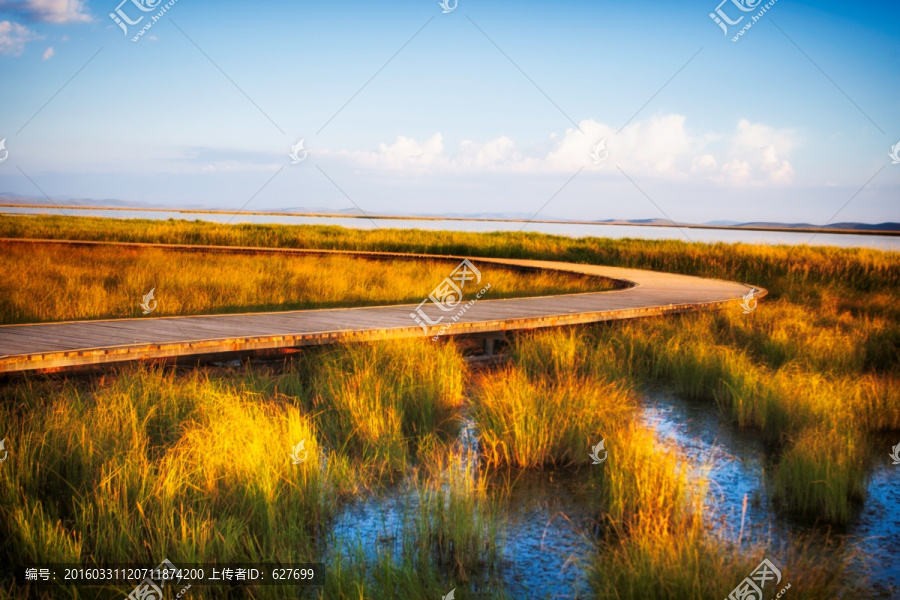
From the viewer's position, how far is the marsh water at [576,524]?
3.67 m

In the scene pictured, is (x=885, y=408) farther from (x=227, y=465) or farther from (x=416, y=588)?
(x=227, y=465)

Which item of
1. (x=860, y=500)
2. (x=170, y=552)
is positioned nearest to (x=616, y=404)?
(x=860, y=500)

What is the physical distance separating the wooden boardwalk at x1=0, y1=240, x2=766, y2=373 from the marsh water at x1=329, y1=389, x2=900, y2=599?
2331mm

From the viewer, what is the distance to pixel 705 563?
3.18 meters
